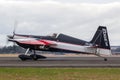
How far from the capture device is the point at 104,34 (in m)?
49.6

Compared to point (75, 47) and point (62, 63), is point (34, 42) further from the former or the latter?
point (62, 63)

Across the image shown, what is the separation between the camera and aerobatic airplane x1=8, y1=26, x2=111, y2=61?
4825 cm

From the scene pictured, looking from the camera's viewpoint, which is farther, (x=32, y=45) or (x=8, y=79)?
(x=32, y=45)

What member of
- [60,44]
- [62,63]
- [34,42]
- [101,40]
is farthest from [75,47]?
[62,63]

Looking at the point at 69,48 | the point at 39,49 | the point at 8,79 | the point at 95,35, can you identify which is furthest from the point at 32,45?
the point at 8,79

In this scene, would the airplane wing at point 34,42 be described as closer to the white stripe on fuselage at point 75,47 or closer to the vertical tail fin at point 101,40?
the white stripe on fuselage at point 75,47

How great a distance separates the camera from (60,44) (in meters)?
48.4

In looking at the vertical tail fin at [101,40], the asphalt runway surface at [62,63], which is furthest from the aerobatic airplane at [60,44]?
the asphalt runway surface at [62,63]

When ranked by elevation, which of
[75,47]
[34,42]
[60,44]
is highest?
[34,42]

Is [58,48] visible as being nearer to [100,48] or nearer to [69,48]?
[69,48]

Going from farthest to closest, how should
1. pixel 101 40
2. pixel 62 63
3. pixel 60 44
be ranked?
pixel 101 40
pixel 60 44
pixel 62 63

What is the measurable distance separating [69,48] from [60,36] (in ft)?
5.81

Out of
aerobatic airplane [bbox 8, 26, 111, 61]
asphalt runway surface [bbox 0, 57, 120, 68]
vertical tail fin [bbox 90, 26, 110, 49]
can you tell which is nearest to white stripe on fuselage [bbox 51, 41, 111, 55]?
aerobatic airplane [bbox 8, 26, 111, 61]

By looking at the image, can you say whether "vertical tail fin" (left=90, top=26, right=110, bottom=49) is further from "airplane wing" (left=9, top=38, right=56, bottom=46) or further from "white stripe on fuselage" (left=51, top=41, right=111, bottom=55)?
"airplane wing" (left=9, top=38, right=56, bottom=46)
